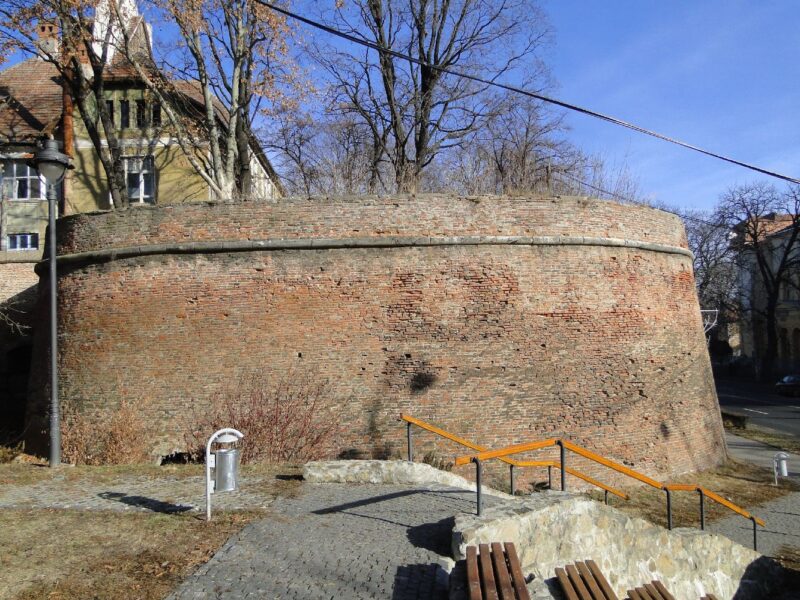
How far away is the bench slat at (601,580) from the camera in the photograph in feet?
19.7

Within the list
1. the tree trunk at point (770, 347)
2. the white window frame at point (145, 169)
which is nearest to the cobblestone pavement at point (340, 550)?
the white window frame at point (145, 169)

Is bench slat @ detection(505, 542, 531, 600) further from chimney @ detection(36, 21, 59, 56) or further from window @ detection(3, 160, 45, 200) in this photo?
window @ detection(3, 160, 45, 200)

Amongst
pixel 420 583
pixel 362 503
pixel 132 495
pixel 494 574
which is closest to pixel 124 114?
pixel 132 495

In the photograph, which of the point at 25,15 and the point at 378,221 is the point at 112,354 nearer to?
the point at 378,221

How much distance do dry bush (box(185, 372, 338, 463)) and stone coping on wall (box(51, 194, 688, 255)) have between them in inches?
102

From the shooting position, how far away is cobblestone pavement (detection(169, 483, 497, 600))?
4895 millimetres

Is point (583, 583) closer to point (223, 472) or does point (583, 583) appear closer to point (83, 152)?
point (223, 472)

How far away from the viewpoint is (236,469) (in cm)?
716

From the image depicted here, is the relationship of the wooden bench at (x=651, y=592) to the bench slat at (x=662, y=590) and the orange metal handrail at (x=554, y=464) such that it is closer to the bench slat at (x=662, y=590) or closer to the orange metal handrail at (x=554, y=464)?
the bench slat at (x=662, y=590)

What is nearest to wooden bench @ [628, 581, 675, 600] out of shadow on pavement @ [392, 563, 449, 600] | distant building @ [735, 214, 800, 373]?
shadow on pavement @ [392, 563, 449, 600]

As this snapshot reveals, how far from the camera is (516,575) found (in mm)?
4977

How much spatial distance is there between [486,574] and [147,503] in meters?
4.27

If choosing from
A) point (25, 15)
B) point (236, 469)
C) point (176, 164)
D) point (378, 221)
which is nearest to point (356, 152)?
point (176, 164)

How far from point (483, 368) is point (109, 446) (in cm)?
644
